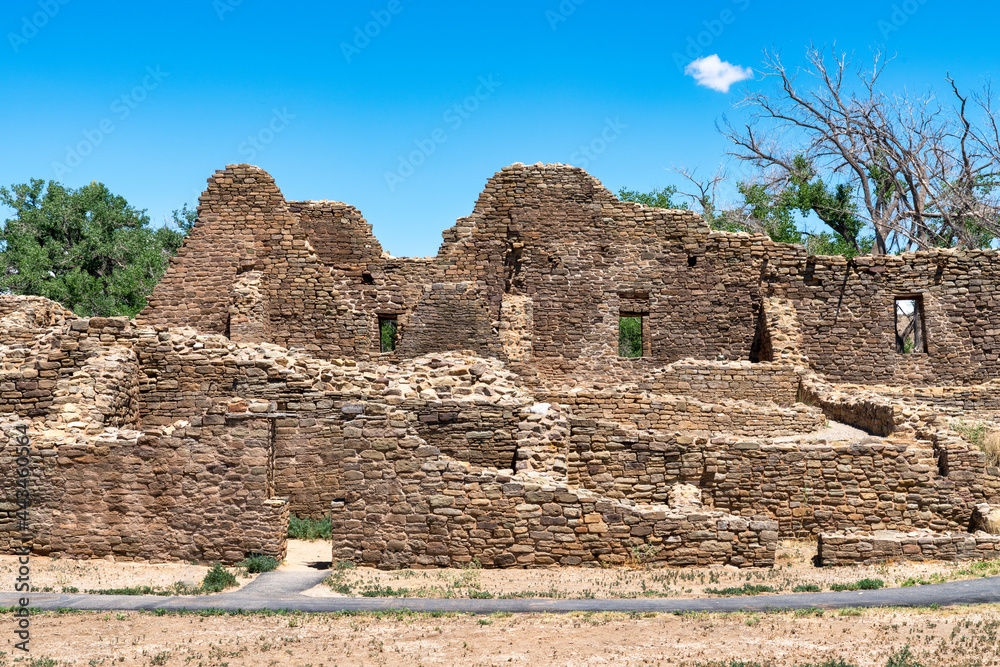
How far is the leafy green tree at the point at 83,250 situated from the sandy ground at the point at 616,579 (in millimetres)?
26488

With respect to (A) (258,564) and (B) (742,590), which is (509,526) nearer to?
(B) (742,590)

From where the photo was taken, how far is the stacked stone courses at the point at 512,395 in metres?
11.3

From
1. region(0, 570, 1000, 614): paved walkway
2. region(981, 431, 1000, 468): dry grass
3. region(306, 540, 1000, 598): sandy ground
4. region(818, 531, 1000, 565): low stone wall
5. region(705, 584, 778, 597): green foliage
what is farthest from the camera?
region(981, 431, 1000, 468): dry grass

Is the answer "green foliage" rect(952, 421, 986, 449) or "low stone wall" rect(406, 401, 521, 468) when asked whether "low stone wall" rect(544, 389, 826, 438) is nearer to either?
"green foliage" rect(952, 421, 986, 449)

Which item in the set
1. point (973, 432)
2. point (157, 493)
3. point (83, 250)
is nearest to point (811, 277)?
point (973, 432)

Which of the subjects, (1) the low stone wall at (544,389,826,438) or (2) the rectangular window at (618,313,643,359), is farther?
(2) the rectangular window at (618,313,643,359)

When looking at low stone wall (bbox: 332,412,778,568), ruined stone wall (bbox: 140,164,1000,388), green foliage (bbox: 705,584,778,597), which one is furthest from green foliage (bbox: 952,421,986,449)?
ruined stone wall (bbox: 140,164,1000,388)

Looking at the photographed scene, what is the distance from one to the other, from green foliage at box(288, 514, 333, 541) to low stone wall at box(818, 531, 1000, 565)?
6.64 meters

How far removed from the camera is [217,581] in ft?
33.6

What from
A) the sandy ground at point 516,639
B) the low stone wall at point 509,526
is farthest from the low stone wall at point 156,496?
the sandy ground at point 516,639

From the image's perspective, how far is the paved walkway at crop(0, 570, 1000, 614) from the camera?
9203 mm

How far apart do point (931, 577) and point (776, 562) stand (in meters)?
1.82

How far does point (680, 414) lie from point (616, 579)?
18.8 feet

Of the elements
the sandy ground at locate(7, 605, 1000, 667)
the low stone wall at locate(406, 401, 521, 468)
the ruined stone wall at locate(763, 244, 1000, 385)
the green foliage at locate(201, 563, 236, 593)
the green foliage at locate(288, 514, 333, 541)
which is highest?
the ruined stone wall at locate(763, 244, 1000, 385)
